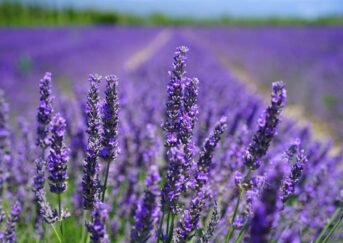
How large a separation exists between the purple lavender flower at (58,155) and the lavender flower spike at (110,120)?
5.6 inches

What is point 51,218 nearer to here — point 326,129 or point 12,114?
point 12,114

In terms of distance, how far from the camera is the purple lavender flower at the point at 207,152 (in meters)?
1.47

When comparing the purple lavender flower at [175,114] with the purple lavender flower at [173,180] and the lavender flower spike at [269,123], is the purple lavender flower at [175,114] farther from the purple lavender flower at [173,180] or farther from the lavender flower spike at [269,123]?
the lavender flower spike at [269,123]

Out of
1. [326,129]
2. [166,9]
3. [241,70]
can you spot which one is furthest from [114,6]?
[326,129]

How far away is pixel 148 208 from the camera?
1124 mm

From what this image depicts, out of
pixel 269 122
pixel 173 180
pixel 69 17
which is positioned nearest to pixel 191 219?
pixel 173 180

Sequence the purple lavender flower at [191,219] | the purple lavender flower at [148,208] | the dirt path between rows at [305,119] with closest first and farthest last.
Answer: the purple lavender flower at [148,208] < the purple lavender flower at [191,219] < the dirt path between rows at [305,119]

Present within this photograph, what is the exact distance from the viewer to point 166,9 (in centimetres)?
6619

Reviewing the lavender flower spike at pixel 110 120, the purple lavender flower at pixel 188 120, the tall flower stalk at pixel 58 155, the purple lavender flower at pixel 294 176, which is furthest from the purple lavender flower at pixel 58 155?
the purple lavender flower at pixel 294 176

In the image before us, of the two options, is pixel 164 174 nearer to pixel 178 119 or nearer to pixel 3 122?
pixel 3 122

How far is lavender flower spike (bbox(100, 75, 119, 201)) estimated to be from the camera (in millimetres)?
1408

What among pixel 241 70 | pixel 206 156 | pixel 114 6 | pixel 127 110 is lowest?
pixel 206 156

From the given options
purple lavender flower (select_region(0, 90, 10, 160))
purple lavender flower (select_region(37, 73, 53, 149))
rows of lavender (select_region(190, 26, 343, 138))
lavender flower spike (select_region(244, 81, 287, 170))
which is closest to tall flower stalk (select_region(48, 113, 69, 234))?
purple lavender flower (select_region(37, 73, 53, 149))

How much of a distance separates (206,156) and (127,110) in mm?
2949
